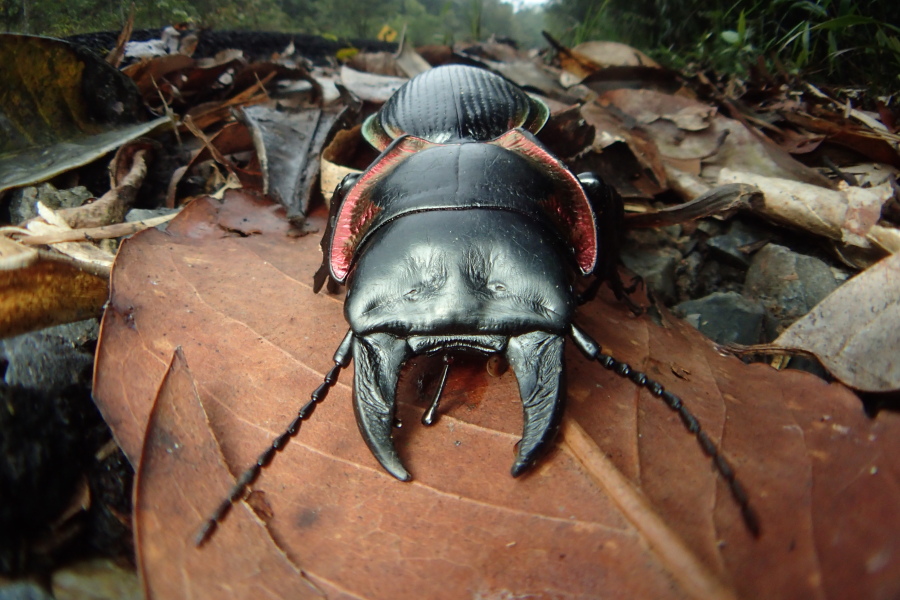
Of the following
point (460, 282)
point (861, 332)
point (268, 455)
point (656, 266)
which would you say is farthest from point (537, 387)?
point (656, 266)

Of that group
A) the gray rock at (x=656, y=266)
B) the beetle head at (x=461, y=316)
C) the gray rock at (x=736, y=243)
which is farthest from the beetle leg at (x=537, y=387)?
the gray rock at (x=736, y=243)

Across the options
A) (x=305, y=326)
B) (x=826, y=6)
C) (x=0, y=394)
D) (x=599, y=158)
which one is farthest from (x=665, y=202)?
(x=0, y=394)

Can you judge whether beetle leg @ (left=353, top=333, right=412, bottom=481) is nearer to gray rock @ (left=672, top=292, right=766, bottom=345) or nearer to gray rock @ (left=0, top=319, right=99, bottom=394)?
gray rock @ (left=0, top=319, right=99, bottom=394)

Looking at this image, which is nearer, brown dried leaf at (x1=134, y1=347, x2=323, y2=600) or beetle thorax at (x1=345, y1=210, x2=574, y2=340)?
brown dried leaf at (x1=134, y1=347, x2=323, y2=600)

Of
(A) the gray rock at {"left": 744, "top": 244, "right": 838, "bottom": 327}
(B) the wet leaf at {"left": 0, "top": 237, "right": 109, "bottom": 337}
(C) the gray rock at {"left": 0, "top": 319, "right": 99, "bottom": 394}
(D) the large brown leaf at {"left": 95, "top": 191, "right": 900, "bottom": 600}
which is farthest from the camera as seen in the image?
(A) the gray rock at {"left": 744, "top": 244, "right": 838, "bottom": 327}

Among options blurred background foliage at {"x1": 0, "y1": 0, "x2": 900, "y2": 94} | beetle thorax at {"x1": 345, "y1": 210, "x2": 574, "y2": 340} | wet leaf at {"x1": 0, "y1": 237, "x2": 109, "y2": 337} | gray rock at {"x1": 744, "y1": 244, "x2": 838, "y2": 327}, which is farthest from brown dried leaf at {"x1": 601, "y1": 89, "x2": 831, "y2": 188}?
Result: wet leaf at {"x1": 0, "y1": 237, "x2": 109, "y2": 337}

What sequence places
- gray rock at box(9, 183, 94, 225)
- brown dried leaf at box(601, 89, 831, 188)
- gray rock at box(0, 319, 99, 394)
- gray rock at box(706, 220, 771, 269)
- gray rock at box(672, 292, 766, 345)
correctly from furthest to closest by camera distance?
1. brown dried leaf at box(601, 89, 831, 188)
2. gray rock at box(706, 220, 771, 269)
3. gray rock at box(9, 183, 94, 225)
4. gray rock at box(672, 292, 766, 345)
5. gray rock at box(0, 319, 99, 394)
